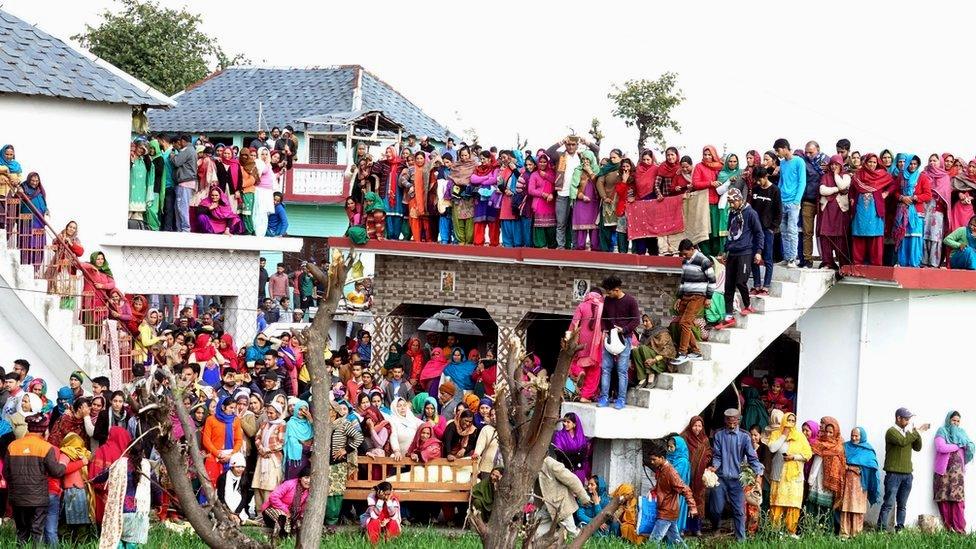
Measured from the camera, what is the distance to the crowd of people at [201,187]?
74.2 ft

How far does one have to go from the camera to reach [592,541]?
1675 centimetres

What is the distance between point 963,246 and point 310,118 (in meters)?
25.4

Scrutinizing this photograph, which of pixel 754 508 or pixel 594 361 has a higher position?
pixel 594 361

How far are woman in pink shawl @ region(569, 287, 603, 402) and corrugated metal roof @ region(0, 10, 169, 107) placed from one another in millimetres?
8415

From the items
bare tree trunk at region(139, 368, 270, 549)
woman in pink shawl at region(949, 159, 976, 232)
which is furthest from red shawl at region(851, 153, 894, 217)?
bare tree trunk at region(139, 368, 270, 549)

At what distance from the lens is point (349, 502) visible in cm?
1752

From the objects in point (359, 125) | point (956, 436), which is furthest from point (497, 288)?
point (359, 125)

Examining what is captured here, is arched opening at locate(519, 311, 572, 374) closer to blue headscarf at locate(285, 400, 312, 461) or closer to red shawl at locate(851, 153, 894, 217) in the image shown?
red shawl at locate(851, 153, 894, 217)

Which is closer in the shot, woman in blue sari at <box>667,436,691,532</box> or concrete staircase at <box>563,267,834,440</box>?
woman in blue sari at <box>667,436,691,532</box>

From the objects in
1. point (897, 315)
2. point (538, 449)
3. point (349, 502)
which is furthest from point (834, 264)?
point (538, 449)

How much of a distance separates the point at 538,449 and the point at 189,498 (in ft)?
6.72

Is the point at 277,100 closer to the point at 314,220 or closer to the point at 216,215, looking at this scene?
the point at 314,220

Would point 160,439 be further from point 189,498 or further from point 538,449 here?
point 538,449

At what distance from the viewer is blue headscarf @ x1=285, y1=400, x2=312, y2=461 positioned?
17156 mm
